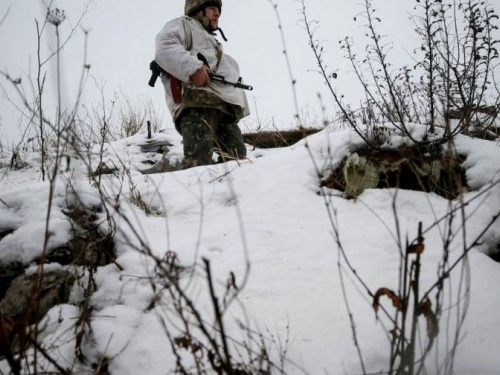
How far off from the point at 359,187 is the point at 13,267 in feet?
5.90

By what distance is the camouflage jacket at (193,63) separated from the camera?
8.41ft

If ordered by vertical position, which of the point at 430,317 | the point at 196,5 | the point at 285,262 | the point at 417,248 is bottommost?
the point at 285,262

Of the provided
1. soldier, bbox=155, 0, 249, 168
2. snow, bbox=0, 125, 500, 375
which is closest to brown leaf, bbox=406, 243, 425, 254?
snow, bbox=0, 125, 500, 375

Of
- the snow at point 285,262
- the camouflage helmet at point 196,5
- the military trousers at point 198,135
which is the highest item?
the camouflage helmet at point 196,5

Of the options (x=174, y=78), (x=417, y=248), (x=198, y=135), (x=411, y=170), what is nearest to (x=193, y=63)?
(x=174, y=78)

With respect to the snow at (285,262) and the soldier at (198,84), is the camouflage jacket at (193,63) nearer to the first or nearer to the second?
the soldier at (198,84)

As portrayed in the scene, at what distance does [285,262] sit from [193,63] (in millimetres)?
1807

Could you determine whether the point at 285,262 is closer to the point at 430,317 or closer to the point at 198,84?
the point at 430,317

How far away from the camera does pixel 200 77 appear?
2568 millimetres

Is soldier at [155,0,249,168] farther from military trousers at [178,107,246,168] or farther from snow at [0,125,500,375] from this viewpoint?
snow at [0,125,500,375]

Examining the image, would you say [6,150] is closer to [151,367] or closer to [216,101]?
[216,101]

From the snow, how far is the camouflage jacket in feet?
2.70

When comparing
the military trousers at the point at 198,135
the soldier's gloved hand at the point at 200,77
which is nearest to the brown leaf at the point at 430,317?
the military trousers at the point at 198,135

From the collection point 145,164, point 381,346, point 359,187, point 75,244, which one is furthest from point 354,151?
point 145,164
